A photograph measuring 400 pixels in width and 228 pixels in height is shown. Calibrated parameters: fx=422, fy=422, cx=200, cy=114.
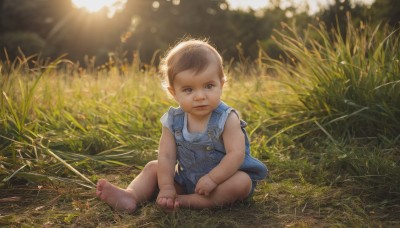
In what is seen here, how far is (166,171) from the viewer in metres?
2.15

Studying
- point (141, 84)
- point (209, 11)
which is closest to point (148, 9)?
point (209, 11)

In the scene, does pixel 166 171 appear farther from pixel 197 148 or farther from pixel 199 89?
pixel 199 89

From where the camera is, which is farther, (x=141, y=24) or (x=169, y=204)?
(x=141, y=24)

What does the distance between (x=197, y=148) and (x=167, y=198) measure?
301 mm

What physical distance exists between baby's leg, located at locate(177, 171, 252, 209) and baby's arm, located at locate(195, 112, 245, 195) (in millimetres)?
34

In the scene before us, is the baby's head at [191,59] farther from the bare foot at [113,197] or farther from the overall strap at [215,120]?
the bare foot at [113,197]

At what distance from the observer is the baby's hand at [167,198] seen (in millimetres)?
1997

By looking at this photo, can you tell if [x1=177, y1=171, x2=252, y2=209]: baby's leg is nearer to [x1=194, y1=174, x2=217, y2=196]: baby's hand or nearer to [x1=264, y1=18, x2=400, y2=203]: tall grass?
[x1=194, y1=174, x2=217, y2=196]: baby's hand

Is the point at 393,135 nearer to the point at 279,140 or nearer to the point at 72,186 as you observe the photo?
the point at 279,140

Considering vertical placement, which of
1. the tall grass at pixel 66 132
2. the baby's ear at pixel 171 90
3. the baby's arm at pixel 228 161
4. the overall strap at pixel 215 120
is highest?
the baby's ear at pixel 171 90

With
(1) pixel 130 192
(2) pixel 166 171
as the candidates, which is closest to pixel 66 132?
(1) pixel 130 192

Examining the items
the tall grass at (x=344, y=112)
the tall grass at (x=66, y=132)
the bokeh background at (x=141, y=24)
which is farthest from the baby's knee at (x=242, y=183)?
the bokeh background at (x=141, y=24)

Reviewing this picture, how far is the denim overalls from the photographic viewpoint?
6.97 feet

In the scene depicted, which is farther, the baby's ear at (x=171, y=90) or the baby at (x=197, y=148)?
the baby's ear at (x=171, y=90)
